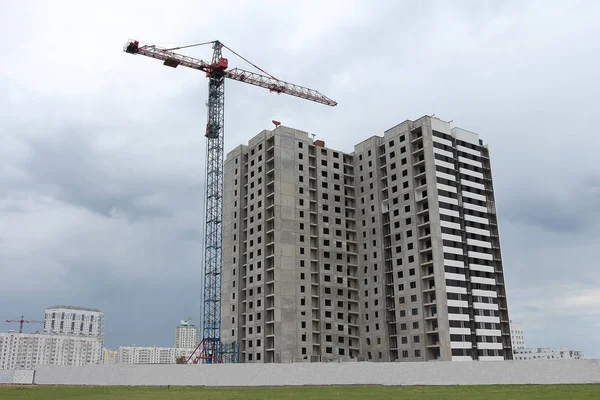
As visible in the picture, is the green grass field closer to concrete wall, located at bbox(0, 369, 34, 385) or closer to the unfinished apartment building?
the unfinished apartment building

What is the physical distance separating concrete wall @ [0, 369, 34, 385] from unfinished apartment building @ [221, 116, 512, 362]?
3650cm

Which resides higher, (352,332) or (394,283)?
(394,283)

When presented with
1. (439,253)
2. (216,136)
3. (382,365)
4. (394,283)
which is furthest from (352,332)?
(216,136)

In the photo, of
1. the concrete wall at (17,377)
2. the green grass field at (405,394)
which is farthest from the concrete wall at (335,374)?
the concrete wall at (17,377)

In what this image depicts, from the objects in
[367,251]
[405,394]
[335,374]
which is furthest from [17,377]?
[405,394]

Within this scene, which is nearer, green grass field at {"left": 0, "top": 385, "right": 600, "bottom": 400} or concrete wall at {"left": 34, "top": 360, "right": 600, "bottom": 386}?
green grass field at {"left": 0, "top": 385, "right": 600, "bottom": 400}

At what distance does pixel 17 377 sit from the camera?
101 meters

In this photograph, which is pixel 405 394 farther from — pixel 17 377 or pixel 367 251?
pixel 17 377

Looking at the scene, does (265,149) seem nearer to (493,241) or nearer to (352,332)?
(352,332)

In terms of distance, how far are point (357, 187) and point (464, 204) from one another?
930 inches

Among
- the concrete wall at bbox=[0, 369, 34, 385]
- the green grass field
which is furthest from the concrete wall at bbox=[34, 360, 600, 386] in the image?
the concrete wall at bbox=[0, 369, 34, 385]

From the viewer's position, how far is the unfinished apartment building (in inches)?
3954

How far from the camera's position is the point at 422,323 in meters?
97.5

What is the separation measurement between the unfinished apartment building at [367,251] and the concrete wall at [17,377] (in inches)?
1437
